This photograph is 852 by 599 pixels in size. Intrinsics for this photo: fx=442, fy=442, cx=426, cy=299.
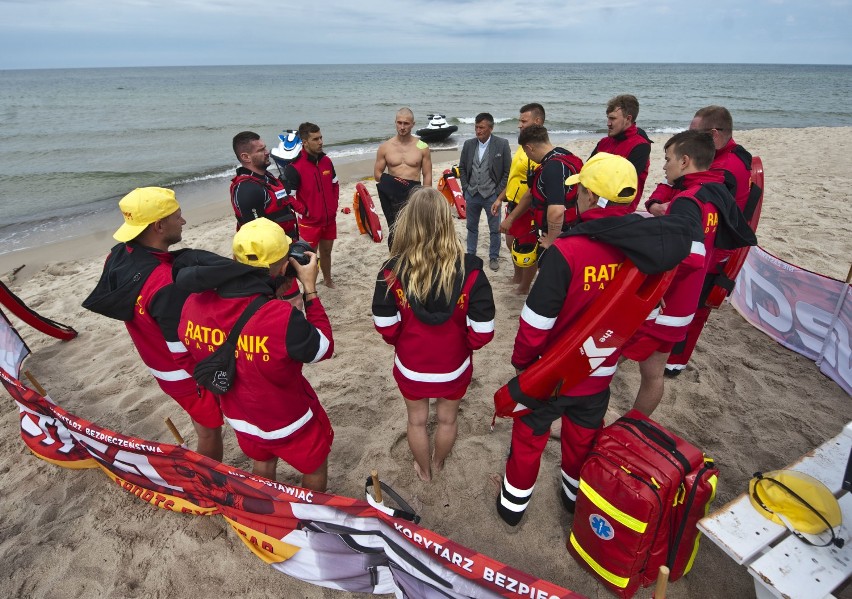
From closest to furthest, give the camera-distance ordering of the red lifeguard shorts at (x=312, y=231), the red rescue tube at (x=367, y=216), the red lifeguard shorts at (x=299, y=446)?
the red lifeguard shorts at (x=299, y=446) < the red lifeguard shorts at (x=312, y=231) < the red rescue tube at (x=367, y=216)

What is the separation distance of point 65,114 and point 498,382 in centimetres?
3987

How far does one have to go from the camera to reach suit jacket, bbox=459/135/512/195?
19.2 feet

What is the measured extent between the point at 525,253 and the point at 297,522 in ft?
13.1

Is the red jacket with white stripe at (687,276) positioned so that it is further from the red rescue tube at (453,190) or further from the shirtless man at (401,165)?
the red rescue tube at (453,190)

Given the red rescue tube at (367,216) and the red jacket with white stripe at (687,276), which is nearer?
the red jacket with white stripe at (687,276)

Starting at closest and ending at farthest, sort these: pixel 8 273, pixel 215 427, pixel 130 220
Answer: pixel 130 220 < pixel 215 427 < pixel 8 273

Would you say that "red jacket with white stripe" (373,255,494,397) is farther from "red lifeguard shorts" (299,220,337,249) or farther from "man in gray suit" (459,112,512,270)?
"man in gray suit" (459,112,512,270)

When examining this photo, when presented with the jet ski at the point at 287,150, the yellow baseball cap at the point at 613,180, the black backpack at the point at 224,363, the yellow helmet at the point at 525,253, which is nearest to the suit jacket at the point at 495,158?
the yellow helmet at the point at 525,253

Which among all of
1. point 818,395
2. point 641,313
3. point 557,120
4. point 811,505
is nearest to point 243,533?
point 641,313

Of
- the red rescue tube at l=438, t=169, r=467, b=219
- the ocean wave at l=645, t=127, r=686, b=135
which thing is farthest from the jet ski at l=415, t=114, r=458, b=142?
the red rescue tube at l=438, t=169, r=467, b=219

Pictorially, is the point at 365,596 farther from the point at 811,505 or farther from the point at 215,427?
the point at 811,505

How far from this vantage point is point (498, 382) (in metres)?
4.24

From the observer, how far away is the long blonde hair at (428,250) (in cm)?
231

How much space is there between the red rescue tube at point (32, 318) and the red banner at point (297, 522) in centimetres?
201
